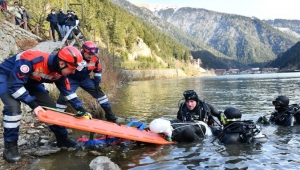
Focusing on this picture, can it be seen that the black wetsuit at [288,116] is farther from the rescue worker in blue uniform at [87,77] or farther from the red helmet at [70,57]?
the red helmet at [70,57]

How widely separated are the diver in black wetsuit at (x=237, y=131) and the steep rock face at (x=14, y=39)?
897cm

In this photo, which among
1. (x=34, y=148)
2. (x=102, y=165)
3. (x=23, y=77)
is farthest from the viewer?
(x=34, y=148)

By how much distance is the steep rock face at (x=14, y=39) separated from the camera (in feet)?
38.8

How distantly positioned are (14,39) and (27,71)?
10.2 m

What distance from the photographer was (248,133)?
7023 mm

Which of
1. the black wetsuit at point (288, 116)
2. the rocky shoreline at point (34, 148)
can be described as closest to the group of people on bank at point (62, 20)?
the rocky shoreline at point (34, 148)

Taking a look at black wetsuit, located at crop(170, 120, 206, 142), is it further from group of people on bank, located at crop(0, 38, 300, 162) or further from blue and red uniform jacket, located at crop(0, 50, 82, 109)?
blue and red uniform jacket, located at crop(0, 50, 82, 109)

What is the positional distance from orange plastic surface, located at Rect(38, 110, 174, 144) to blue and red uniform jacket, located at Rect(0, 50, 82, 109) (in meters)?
0.48

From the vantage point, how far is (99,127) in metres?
6.45

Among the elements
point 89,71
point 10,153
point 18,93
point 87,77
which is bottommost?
point 10,153

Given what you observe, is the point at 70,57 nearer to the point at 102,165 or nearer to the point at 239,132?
the point at 102,165

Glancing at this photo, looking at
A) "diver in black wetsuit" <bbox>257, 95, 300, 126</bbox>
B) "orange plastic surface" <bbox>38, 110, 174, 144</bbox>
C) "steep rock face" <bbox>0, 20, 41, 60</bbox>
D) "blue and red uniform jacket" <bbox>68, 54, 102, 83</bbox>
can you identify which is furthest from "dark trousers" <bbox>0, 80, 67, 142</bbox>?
"diver in black wetsuit" <bbox>257, 95, 300, 126</bbox>

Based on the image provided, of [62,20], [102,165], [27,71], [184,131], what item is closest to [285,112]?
[184,131]

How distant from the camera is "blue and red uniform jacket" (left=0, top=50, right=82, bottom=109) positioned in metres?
5.16
